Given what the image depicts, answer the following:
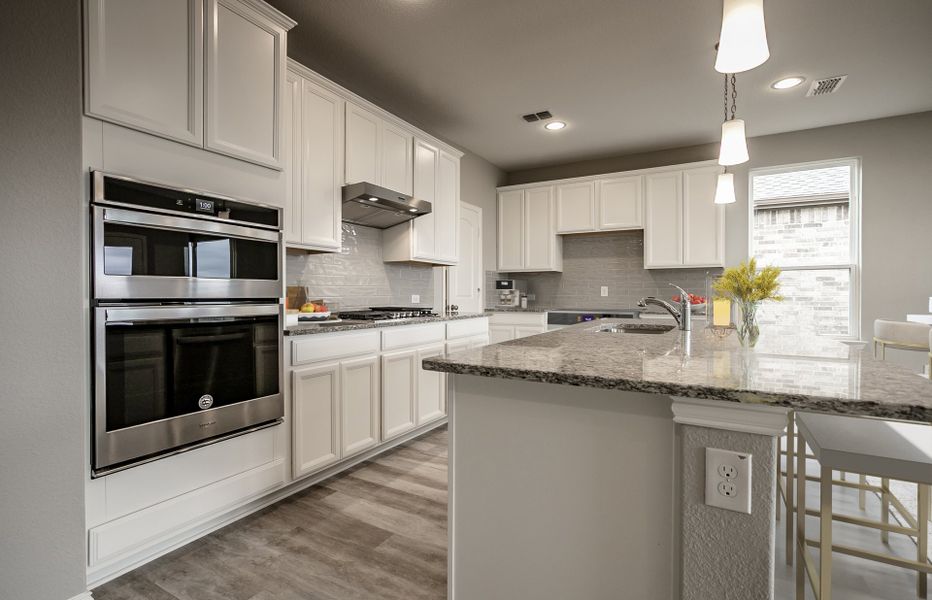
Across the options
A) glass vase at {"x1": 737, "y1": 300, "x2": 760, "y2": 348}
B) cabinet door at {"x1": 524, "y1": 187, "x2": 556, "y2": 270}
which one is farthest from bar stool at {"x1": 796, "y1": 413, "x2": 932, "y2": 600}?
cabinet door at {"x1": 524, "y1": 187, "x2": 556, "y2": 270}

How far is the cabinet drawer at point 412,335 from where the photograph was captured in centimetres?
306

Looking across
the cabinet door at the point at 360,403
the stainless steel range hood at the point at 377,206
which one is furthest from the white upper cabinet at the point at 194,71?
the cabinet door at the point at 360,403

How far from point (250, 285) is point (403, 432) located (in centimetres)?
161

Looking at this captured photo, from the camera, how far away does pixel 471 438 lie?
1.31 m

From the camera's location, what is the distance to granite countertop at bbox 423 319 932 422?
809 mm

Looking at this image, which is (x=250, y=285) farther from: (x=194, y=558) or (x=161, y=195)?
(x=194, y=558)

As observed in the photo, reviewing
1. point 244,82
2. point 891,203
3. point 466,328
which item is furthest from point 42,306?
point 891,203

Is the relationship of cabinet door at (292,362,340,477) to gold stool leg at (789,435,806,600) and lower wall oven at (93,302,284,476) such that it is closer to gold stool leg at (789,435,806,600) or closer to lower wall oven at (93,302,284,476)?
lower wall oven at (93,302,284,476)

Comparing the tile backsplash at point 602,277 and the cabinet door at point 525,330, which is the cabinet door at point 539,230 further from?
the cabinet door at point 525,330

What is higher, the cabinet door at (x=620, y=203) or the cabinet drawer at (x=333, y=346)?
the cabinet door at (x=620, y=203)

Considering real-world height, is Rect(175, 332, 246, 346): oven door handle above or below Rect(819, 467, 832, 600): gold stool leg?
above

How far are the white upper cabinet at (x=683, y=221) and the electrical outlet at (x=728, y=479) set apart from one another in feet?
13.7

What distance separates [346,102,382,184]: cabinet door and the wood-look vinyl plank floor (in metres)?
2.01

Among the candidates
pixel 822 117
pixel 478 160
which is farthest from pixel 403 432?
pixel 822 117
